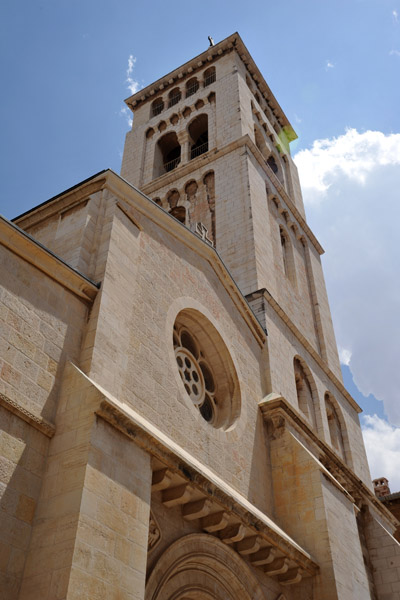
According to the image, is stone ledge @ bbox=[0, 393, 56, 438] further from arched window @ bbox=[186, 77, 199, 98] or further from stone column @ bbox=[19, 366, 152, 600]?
arched window @ bbox=[186, 77, 199, 98]

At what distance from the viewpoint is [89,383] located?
7.54m

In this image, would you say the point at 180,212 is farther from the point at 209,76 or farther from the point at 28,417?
the point at 28,417

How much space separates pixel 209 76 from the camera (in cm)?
2728

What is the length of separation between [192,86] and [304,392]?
16682 mm

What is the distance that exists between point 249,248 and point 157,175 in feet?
27.2

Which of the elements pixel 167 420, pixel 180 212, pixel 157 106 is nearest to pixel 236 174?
pixel 180 212

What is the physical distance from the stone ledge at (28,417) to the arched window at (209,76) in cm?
2263

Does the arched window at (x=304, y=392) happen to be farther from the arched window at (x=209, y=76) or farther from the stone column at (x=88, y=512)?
the arched window at (x=209, y=76)

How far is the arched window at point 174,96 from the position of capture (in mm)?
27938

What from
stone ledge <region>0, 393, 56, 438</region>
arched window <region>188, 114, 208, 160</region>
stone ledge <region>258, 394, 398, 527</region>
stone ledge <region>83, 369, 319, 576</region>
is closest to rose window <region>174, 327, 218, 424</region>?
stone ledge <region>258, 394, 398, 527</region>

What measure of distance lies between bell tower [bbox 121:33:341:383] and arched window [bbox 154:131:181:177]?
0.16 ft

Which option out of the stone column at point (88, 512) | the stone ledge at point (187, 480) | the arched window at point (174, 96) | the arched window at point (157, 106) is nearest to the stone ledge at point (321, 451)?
the stone ledge at point (187, 480)

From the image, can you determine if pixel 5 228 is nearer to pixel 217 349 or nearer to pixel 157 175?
pixel 217 349

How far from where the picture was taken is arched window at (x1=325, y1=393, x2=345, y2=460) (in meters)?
17.7
